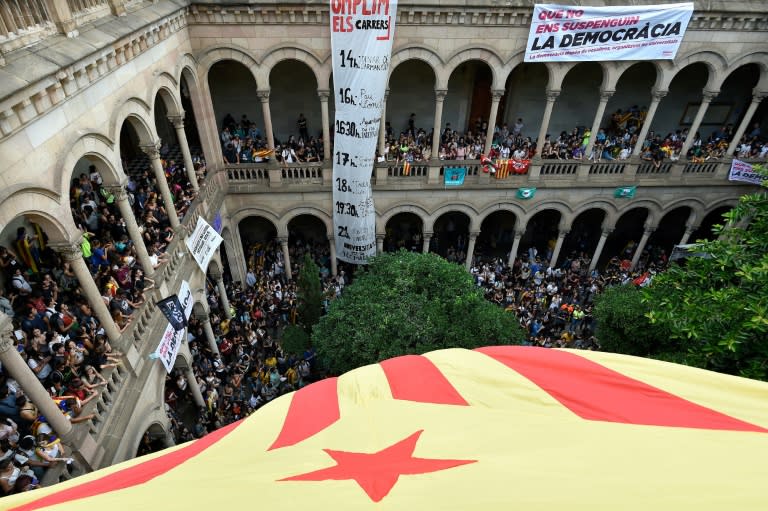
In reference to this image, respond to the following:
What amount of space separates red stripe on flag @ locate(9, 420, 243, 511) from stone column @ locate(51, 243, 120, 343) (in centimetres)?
542

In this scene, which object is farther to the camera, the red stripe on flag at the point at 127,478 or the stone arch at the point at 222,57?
the stone arch at the point at 222,57

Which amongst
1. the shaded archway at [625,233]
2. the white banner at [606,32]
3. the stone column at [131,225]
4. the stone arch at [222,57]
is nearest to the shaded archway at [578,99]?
the white banner at [606,32]

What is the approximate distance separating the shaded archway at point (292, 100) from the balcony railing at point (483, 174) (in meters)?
2.52

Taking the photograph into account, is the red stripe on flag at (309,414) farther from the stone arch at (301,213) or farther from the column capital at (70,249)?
the stone arch at (301,213)

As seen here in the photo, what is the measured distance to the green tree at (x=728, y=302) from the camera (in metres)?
7.84

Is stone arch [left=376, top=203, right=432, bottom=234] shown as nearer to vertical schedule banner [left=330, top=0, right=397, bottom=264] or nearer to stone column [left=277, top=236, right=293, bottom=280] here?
vertical schedule banner [left=330, top=0, right=397, bottom=264]

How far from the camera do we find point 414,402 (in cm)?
514

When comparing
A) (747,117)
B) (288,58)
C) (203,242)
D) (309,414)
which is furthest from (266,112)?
(747,117)

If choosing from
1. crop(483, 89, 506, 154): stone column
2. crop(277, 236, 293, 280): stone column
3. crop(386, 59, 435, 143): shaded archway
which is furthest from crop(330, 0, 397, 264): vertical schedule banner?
crop(483, 89, 506, 154): stone column

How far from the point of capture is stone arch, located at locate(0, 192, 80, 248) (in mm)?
7305

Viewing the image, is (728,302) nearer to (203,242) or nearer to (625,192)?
(625,192)

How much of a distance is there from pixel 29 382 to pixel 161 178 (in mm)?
6633

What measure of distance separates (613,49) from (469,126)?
6.41 m

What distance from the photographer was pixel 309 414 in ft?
17.9
